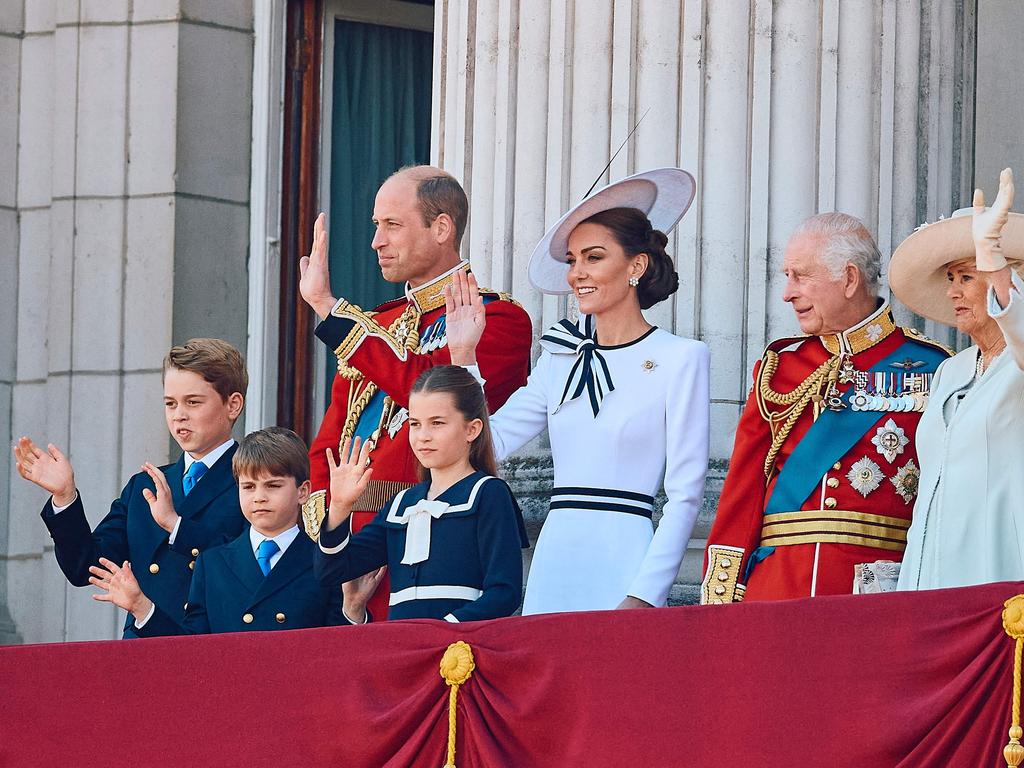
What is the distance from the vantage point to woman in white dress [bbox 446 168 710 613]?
6141mm

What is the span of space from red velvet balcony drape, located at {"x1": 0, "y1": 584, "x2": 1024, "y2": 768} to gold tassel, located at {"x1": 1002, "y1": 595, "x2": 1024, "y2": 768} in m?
0.02

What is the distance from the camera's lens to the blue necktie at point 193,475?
22.5 ft

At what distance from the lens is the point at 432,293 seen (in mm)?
6738

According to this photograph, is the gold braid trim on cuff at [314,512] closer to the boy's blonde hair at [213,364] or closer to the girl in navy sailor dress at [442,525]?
the girl in navy sailor dress at [442,525]

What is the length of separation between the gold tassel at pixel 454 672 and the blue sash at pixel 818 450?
1.06 m

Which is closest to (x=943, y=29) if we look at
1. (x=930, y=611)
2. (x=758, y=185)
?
(x=758, y=185)

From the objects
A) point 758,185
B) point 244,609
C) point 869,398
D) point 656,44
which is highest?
point 656,44

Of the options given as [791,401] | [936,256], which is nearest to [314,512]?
[791,401]

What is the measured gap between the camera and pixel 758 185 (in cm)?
744

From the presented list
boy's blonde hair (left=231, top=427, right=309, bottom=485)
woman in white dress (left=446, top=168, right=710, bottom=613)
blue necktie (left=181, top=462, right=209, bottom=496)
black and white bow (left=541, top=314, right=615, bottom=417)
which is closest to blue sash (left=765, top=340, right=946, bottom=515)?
woman in white dress (left=446, top=168, right=710, bottom=613)

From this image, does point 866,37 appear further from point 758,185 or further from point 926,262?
point 926,262

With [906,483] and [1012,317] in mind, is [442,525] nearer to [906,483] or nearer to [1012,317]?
[906,483]

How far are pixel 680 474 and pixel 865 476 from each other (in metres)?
0.50

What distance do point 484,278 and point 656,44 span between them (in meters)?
0.96
